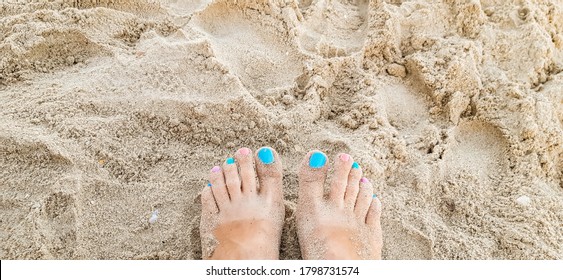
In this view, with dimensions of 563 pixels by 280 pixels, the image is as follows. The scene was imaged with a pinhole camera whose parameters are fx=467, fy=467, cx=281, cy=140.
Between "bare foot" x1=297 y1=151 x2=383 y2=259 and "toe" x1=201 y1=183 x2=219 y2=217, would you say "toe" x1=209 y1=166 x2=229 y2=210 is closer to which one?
"toe" x1=201 y1=183 x2=219 y2=217

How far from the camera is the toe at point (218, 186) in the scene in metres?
1.79

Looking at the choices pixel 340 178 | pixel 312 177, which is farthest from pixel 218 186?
pixel 340 178

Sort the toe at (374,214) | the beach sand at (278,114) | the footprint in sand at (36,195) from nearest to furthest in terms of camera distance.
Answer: the footprint in sand at (36,195) → the beach sand at (278,114) → the toe at (374,214)

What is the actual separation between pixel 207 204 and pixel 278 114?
450mm

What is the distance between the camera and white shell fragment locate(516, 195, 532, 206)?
1760 mm

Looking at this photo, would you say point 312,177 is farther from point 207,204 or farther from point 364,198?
point 207,204

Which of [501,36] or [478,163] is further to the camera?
[501,36]

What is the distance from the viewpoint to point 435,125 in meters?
1.94

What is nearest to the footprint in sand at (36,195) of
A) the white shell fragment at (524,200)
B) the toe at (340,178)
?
the toe at (340,178)

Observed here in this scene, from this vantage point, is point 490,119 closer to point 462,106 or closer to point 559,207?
point 462,106

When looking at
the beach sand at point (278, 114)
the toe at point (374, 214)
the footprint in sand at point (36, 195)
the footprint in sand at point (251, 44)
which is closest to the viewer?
the footprint in sand at point (36, 195)

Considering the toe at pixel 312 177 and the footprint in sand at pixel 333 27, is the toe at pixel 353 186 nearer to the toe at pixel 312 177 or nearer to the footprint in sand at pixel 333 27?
the toe at pixel 312 177

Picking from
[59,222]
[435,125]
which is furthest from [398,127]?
[59,222]

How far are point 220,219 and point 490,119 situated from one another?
1.17m
